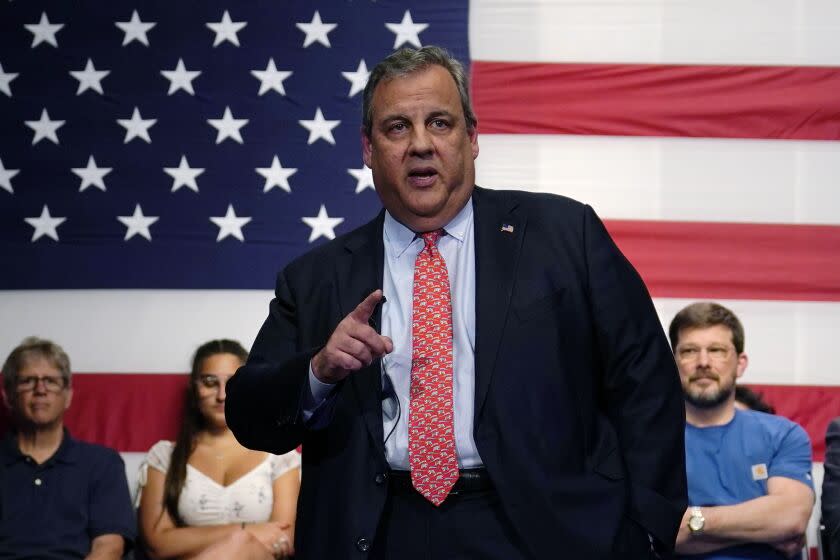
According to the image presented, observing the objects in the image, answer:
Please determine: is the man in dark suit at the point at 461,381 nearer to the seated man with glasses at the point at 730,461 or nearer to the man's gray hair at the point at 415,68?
the man's gray hair at the point at 415,68

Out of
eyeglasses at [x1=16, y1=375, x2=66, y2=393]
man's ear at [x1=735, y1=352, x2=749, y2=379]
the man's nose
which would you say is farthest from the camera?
eyeglasses at [x1=16, y1=375, x2=66, y2=393]

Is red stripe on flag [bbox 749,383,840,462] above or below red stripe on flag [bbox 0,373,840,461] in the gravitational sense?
above

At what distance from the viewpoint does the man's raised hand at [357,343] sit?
183cm

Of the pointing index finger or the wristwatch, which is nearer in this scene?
the pointing index finger

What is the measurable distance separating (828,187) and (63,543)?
10.6ft

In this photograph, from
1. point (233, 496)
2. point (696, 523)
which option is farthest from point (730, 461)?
point (233, 496)

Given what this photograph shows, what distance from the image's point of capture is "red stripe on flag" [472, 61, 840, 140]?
4.58 metres

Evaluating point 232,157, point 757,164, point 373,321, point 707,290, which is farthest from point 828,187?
point 373,321

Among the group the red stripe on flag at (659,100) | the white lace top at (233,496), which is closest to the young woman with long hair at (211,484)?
the white lace top at (233,496)

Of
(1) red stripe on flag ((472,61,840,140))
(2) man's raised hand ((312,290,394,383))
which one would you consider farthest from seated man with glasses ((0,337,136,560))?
(2) man's raised hand ((312,290,394,383))

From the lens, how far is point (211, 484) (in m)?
4.28

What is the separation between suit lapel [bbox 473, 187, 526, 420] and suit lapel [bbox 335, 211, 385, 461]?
19 centimetres

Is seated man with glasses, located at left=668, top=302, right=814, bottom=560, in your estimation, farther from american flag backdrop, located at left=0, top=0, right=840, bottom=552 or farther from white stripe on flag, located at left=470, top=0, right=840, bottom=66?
white stripe on flag, located at left=470, top=0, right=840, bottom=66

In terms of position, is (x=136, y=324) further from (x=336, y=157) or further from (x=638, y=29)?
(x=638, y=29)
